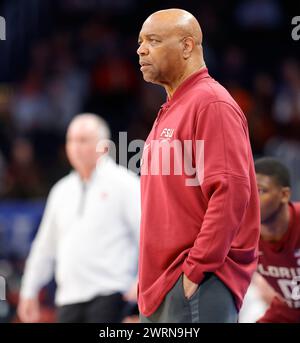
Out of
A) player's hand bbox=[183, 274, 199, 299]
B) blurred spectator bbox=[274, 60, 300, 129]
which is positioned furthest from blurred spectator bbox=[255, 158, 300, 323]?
blurred spectator bbox=[274, 60, 300, 129]

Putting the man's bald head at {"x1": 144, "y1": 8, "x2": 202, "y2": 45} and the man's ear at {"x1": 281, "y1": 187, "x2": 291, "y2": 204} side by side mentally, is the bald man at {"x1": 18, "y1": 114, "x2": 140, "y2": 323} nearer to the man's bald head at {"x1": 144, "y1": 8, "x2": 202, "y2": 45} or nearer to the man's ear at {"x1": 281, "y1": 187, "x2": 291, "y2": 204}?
the man's ear at {"x1": 281, "y1": 187, "x2": 291, "y2": 204}

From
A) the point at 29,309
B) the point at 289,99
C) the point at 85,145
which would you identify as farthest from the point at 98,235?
the point at 289,99

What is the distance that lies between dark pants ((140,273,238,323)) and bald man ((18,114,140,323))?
2.34 m

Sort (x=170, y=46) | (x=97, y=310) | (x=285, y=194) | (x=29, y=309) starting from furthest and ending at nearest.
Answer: (x=29, y=309) < (x=97, y=310) < (x=285, y=194) < (x=170, y=46)

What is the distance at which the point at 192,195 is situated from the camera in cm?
392

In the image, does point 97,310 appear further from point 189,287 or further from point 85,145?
point 189,287

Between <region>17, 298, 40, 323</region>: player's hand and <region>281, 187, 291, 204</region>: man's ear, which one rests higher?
<region>281, 187, 291, 204</region>: man's ear

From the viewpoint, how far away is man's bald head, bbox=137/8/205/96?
4.07 m

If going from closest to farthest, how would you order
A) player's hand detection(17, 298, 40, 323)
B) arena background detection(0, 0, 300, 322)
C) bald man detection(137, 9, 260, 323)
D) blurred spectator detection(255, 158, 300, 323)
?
1. bald man detection(137, 9, 260, 323)
2. blurred spectator detection(255, 158, 300, 323)
3. player's hand detection(17, 298, 40, 323)
4. arena background detection(0, 0, 300, 322)

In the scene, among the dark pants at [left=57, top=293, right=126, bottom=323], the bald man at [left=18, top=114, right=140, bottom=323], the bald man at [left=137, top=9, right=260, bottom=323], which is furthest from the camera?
the bald man at [left=18, top=114, right=140, bottom=323]

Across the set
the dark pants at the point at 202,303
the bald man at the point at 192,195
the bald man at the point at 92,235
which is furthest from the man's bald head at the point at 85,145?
the dark pants at the point at 202,303

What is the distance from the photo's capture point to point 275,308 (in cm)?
505

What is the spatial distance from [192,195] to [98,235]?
2.54 m

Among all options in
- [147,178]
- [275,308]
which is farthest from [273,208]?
[147,178]
